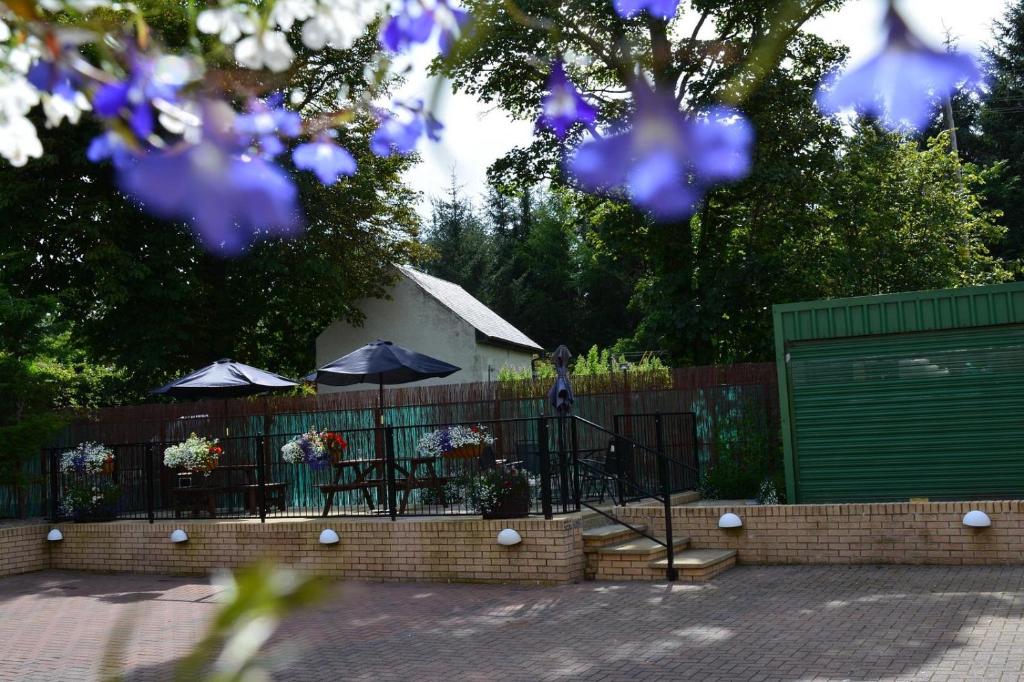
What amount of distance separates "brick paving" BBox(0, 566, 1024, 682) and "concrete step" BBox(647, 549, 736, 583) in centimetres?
19

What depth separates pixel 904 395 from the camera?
12.3 m

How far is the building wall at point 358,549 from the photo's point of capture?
11.2 metres

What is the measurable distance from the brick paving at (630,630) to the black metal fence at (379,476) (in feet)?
5.17

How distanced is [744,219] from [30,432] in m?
15.2

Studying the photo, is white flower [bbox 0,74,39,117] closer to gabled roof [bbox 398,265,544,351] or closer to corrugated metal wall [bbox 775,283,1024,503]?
corrugated metal wall [bbox 775,283,1024,503]

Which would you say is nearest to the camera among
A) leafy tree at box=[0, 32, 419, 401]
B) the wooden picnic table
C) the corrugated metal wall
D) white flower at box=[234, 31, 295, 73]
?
white flower at box=[234, 31, 295, 73]

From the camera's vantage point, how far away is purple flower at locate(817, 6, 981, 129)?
1153 millimetres

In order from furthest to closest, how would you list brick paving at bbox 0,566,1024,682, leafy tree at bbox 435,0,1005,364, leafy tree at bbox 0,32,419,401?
leafy tree at bbox 0,32,419,401 → leafy tree at bbox 435,0,1005,364 → brick paving at bbox 0,566,1024,682

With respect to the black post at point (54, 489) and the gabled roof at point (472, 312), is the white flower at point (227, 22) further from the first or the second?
the gabled roof at point (472, 312)

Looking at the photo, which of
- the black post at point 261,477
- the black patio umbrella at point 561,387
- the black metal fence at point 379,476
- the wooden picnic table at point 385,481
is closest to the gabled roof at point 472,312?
the black metal fence at point 379,476

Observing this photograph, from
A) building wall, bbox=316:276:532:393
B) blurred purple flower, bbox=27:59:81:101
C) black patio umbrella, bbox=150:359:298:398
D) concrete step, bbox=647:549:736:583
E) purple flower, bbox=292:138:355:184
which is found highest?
building wall, bbox=316:276:532:393

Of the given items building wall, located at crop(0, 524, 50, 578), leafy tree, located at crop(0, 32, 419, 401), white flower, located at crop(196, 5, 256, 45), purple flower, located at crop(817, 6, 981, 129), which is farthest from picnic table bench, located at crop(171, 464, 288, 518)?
purple flower, located at crop(817, 6, 981, 129)

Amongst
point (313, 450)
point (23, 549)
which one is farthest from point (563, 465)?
point (23, 549)

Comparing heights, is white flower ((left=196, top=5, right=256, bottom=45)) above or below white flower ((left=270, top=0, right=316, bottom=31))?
below
